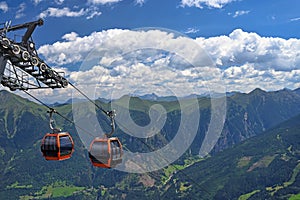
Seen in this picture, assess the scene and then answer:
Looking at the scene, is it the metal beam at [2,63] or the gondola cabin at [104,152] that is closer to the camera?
the metal beam at [2,63]

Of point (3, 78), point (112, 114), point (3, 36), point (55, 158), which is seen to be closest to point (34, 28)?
point (3, 36)

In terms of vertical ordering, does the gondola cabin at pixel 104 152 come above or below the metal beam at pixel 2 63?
below

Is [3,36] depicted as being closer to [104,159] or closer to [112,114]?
[112,114]

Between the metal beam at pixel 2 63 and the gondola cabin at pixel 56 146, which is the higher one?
the metal beam at pixel 2 63

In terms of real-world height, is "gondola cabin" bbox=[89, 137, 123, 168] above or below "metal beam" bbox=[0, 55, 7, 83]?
below

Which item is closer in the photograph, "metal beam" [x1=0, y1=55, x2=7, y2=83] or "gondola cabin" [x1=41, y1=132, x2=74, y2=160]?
"metal beam" [x1=0, y1=55, x2=7, y2=83]

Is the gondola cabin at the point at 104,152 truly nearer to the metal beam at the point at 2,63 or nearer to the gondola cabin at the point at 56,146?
the gondola cabin at the point at 56,146

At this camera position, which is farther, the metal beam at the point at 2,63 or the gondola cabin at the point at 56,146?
the gondola cabin at the point at 56,146

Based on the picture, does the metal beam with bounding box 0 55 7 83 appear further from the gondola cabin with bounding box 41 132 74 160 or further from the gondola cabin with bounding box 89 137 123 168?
the gondola cabin with bounding box 89 137 123 168

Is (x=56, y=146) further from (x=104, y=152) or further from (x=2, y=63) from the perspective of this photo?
(x=2, y=63)
